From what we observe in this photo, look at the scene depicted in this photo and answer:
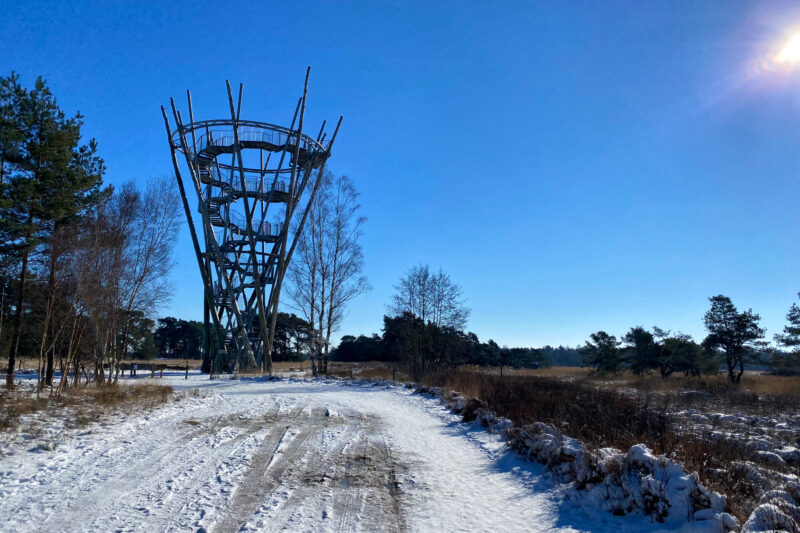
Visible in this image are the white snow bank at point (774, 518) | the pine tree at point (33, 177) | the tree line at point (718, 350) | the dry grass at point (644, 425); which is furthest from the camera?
the tree line at point (718, 350)

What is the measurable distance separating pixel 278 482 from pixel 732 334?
32.9 m

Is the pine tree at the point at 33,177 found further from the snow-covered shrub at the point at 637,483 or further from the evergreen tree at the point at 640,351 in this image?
the evergreen tree at the point at 640,351

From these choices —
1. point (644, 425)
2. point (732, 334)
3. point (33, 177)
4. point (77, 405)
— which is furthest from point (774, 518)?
point (732, 334)

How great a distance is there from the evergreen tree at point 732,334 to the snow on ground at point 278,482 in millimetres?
27899

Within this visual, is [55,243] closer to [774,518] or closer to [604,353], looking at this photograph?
[774,518]

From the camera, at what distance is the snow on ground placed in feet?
13.6

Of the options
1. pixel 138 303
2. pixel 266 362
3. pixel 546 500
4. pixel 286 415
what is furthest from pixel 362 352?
pixel 546 500

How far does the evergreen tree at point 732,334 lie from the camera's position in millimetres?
28984

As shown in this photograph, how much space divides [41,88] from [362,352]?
4785cm

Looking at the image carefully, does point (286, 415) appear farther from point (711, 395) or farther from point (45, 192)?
point (711, 395)

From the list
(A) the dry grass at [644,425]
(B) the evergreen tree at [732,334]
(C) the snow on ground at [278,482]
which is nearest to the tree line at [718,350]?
(B) the evergreen tree at [732,334]

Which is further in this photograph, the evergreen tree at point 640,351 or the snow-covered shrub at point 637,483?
the evergreen tree at point 640,351

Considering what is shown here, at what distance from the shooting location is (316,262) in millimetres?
26922

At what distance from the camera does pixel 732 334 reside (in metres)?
29.6
